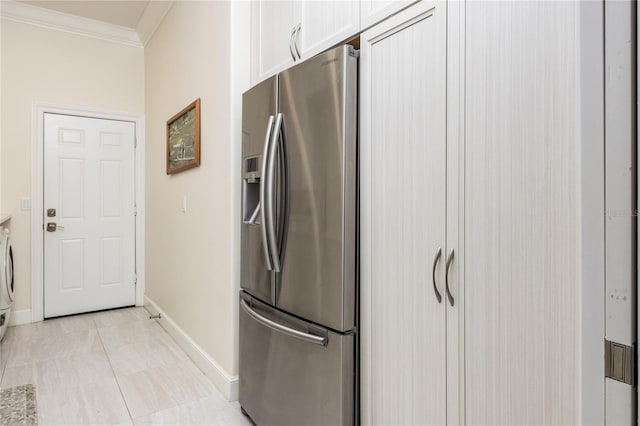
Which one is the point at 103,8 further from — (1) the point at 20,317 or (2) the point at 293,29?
(1) the point at 20,317

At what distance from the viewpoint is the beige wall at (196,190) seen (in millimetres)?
2307

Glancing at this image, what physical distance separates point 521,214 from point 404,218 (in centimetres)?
38

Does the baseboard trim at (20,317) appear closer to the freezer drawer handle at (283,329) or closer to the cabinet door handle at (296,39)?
the freezer drawer handle at (283,329)

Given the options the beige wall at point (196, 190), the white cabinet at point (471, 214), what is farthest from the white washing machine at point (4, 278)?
the white cabinet at point (471, 214)

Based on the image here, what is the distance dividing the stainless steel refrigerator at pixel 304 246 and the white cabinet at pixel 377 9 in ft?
0.42

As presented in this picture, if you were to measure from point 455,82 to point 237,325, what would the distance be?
1774mm

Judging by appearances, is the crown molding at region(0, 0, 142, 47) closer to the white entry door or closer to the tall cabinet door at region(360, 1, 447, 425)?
the white entry door

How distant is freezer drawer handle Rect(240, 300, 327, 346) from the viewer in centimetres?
148

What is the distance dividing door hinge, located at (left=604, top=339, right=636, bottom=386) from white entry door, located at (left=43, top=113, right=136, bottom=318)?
4335 mm

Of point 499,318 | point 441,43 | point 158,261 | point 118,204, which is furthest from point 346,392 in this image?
point 118,204

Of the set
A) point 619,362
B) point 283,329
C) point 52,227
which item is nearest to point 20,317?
point 52,227

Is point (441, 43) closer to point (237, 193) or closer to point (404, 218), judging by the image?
point (404, 218)

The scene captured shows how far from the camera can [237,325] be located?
223 cm

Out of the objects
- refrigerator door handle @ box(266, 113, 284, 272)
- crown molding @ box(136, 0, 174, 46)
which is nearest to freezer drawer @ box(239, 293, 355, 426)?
refrigerator door handle @ box(266, 113, 284, 272)
